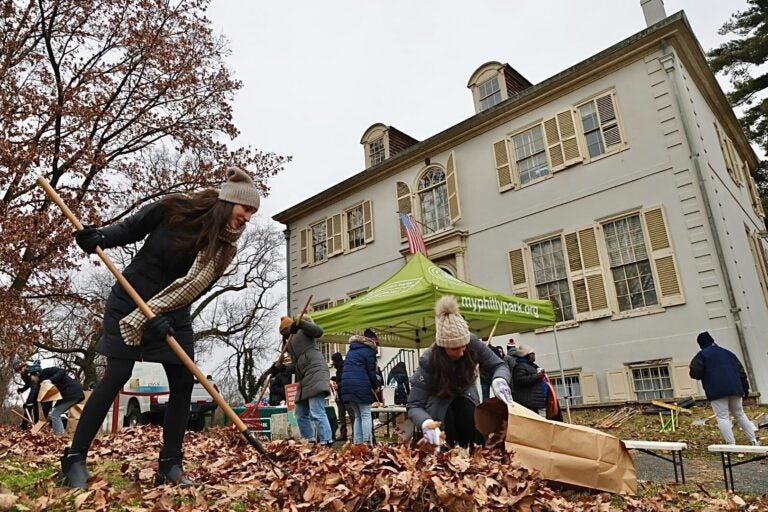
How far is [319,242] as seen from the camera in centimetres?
2092

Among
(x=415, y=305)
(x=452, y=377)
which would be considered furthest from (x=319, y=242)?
(x=452, y=377)

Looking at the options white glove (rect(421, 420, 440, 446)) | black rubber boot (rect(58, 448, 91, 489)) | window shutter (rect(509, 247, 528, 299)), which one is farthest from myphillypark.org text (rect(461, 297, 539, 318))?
black rubber boot (rect(58, 448, 91, 489))

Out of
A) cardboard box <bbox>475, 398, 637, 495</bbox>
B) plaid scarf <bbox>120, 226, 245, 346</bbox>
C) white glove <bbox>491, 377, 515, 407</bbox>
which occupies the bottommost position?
cardboard box <bbox>475, 398, 637, 495</bbox>

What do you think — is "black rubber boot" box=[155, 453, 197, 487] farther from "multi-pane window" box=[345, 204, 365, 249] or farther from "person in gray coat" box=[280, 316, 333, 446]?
"multi-pane window" box=[345, 204, 365, 249]

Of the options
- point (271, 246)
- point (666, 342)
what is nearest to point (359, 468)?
point (666, 342)

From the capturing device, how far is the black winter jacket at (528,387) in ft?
26.1

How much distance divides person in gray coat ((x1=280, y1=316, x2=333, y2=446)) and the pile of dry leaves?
2.43m

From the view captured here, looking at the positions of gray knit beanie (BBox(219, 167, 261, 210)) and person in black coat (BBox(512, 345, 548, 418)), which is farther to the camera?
person in black coat (BBox(512, 345, 548, 418))

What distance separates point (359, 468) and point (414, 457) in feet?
1.35

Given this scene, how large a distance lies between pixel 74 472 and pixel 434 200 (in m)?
15.1

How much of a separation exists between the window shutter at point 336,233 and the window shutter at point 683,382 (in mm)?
11825

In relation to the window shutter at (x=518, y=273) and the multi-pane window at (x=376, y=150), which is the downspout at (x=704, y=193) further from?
the multi-pane window at (x=376, y=150)

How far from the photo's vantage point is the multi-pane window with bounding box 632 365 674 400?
11.3 m

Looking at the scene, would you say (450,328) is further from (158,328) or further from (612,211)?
(612,211)
